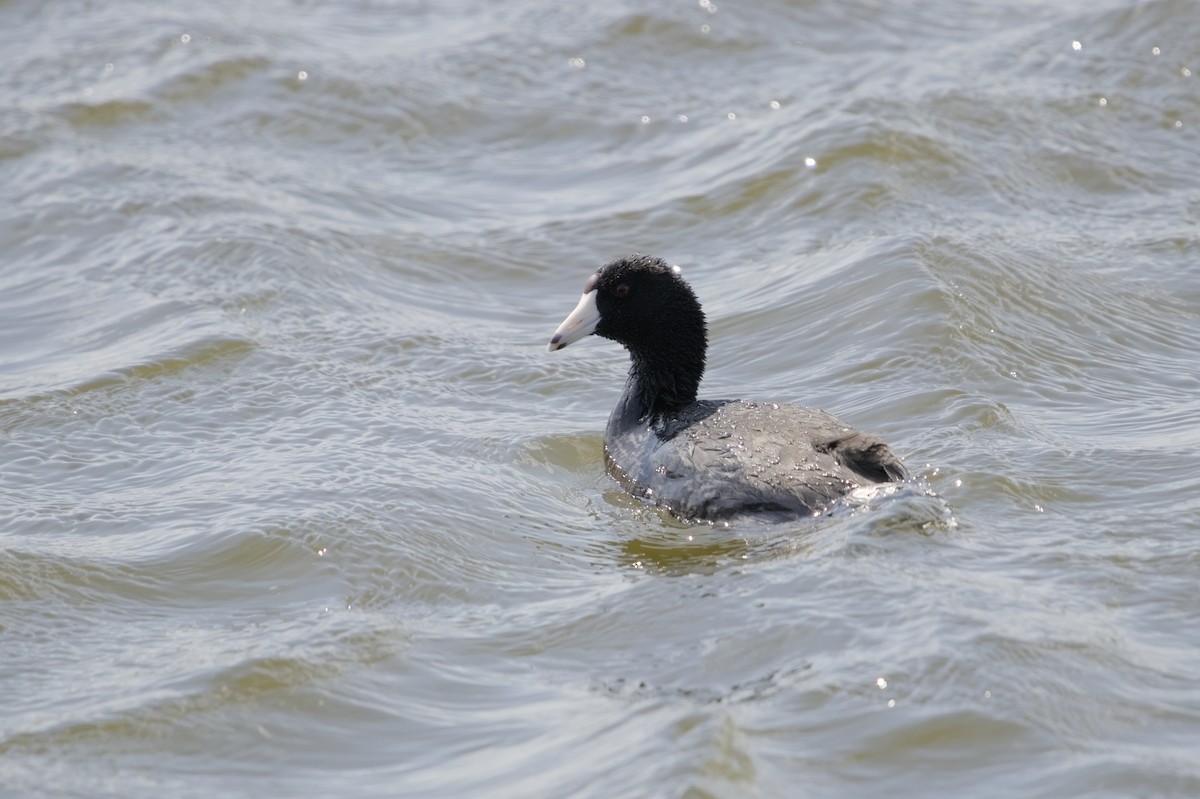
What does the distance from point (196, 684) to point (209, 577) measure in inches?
38.5

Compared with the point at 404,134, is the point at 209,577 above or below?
below

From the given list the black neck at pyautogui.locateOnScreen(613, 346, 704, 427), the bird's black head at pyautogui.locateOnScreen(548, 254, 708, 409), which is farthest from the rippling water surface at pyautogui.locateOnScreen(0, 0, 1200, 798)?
the bird's black head at pyautogui.locateOnScreen(548, 254, 708, 409)

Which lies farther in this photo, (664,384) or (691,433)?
(664,384)

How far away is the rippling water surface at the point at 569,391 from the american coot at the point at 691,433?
148 millimetres

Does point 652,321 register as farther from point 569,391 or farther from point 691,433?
point 569,391

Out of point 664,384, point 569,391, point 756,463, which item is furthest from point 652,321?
point 756,463

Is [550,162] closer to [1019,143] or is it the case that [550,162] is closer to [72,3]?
[1019,143]

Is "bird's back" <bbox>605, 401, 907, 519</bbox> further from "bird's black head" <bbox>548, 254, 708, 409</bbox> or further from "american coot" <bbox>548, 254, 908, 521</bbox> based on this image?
"bird's black head" <bbox>548, 254, 708, 409</bbox>

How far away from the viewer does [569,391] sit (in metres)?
8.31

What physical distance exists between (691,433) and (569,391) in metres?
1.64

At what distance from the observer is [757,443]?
635 centimetres

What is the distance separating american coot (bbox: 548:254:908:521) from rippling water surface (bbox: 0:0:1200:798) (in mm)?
148

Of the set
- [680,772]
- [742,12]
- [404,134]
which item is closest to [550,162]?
[404,134]

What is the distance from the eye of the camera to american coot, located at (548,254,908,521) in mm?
6160
